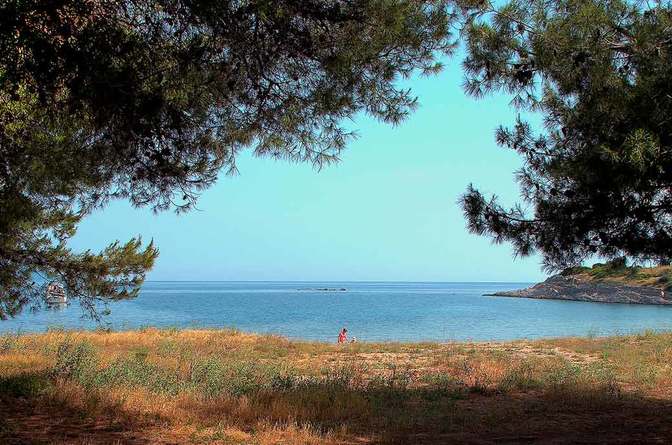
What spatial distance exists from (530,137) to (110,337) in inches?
671

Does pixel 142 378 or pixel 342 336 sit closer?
pixel 142 378

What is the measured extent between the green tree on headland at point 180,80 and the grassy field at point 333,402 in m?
2.56

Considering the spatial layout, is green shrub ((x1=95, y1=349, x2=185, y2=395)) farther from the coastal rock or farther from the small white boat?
the coastal rock

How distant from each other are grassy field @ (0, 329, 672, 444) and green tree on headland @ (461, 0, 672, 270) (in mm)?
2313

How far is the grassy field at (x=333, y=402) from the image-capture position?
6457 mm

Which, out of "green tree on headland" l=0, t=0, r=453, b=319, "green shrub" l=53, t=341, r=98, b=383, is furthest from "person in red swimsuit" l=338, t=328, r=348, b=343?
"green tree on headland" l=0, t=0, r=453, b=319

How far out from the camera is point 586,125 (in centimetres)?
580

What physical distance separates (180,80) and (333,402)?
17.1 ft

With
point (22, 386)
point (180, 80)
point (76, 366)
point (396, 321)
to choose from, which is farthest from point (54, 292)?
point (396, 321)

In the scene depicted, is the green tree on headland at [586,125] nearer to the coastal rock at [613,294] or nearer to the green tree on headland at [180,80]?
the green tree on headland at [180,80]

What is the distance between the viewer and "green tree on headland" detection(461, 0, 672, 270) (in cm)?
509

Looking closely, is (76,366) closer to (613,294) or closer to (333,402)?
(333,402)

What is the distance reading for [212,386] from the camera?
364 inches

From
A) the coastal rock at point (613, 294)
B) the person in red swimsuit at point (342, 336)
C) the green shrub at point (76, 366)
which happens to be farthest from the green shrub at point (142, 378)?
the coastal rock at point (613, 294)
